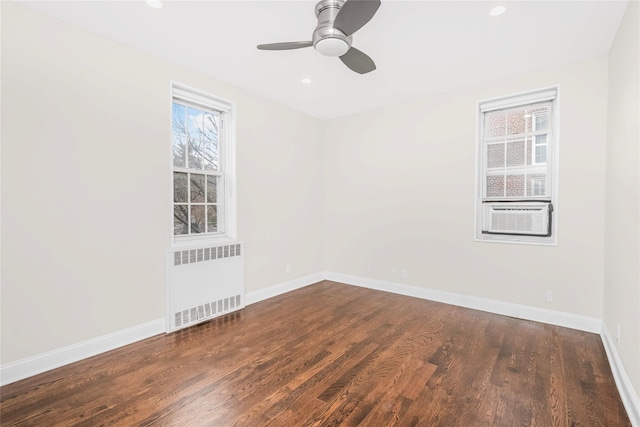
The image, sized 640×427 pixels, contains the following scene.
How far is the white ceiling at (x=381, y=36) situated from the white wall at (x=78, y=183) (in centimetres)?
28

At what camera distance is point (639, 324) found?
1.78m

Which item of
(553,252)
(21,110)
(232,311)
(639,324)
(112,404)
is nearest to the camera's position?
(639,324)

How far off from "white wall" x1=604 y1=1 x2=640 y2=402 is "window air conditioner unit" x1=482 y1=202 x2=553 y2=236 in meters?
0.56

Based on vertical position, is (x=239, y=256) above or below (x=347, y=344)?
above

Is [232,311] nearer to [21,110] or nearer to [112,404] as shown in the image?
[112,404]

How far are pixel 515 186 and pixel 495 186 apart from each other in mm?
214

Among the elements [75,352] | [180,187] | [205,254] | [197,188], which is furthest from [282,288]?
[75,352]

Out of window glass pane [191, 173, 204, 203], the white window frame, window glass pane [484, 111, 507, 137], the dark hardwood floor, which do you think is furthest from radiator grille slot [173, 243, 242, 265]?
window glass pane [484, 111, 507, 137]

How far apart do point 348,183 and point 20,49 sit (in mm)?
3940

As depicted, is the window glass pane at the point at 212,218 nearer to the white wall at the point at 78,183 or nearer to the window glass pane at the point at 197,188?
the window glass pane at the point at 197,188

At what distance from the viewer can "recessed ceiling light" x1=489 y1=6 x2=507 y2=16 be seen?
86.7 inches

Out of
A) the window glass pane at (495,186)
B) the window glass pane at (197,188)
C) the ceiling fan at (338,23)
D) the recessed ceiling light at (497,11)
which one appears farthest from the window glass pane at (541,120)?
the window glass pane at (197,188)

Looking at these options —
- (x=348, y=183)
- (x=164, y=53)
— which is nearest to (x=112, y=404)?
(x=164, y=53)

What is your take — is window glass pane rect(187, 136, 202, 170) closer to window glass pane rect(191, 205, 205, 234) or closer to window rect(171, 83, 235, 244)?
window rect(171, 83, 235, 244)
